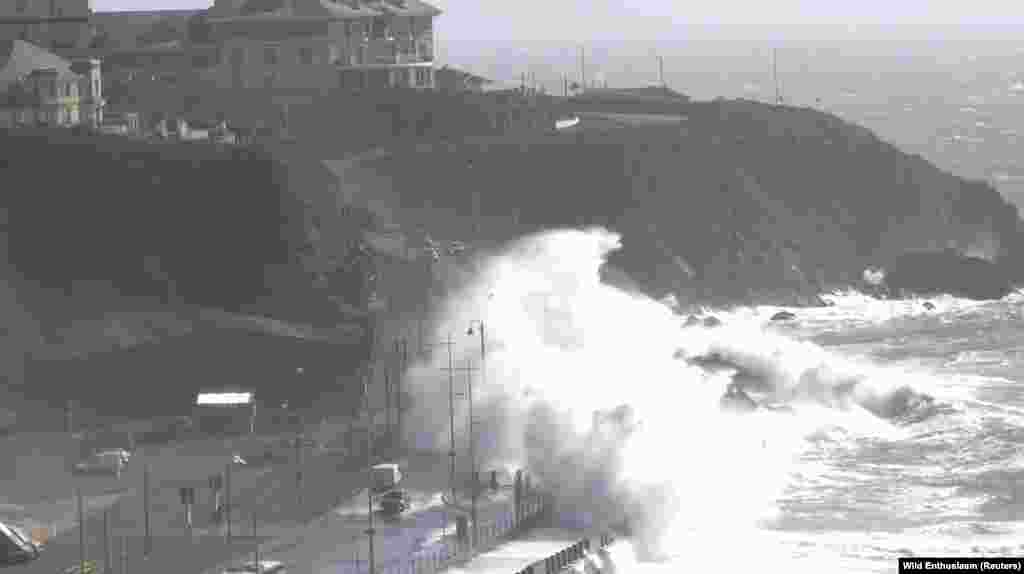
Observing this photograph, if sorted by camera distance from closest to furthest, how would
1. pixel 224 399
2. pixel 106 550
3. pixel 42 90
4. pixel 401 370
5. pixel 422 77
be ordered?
pixel 106 550 → pixel 224 399 → pixel 401 370 → pixel 42 90 → pixel 422 77

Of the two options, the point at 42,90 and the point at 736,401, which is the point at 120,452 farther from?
the point at 42,90

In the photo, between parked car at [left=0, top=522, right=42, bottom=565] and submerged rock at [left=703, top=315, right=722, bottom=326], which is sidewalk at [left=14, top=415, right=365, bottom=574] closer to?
parked car at [left=0, top=522, right=42, bottom=565]

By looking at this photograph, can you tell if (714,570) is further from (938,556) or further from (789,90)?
(789,90)

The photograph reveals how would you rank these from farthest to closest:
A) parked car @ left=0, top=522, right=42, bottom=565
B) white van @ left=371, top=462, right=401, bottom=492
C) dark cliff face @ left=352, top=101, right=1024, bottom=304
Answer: dark cliff face @ left=352, top=101, right=1024, bottom=304
white van @ left=371, top=462, right=401, bottom=492
parked car @ left=0, top=522, right=42, bottom=565

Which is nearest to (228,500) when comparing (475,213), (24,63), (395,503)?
(395,503)

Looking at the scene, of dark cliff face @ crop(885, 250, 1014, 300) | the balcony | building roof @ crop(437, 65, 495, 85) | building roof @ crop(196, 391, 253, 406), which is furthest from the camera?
building roof @ crop(437, 65, 495, 85)

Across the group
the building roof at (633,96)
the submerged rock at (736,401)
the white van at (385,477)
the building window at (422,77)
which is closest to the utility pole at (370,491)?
the white van at (385,477)

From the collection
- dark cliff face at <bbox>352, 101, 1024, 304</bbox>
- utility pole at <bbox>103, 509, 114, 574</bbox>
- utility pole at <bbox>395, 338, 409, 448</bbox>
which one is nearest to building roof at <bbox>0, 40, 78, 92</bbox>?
dark cliff face at <bbox>352, 101, 1024, 304</bbox>
